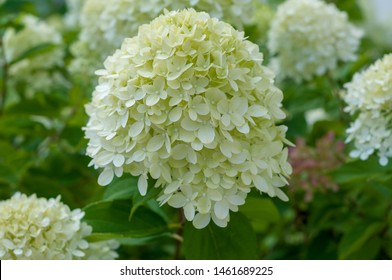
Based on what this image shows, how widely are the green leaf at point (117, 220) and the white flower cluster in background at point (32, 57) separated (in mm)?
993

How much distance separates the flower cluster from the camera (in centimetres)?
169

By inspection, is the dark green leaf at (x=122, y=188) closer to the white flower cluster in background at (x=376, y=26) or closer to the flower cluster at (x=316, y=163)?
the flower cluster at (x=316, y=163)

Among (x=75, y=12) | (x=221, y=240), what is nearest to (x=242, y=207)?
(x=221, y=240)

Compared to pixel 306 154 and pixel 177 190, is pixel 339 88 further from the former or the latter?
pixel 177 190

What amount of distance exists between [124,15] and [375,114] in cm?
61

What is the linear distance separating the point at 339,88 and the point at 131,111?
0.98m

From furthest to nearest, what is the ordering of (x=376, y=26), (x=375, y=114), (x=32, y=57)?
(x=376, y=26) < (x=32, y=57) < (x=375, y=114)

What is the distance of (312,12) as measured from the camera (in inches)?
72.2

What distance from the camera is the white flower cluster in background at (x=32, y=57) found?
7.20ft

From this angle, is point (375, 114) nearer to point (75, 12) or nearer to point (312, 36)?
point (312, 36)

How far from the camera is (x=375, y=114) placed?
1.36 meters

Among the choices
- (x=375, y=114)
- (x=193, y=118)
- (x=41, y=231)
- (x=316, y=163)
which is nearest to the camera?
(x=193, y=118)

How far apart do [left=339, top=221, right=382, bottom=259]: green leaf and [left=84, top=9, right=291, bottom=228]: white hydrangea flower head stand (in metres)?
0.50

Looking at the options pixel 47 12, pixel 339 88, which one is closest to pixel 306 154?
pixel 339 88
